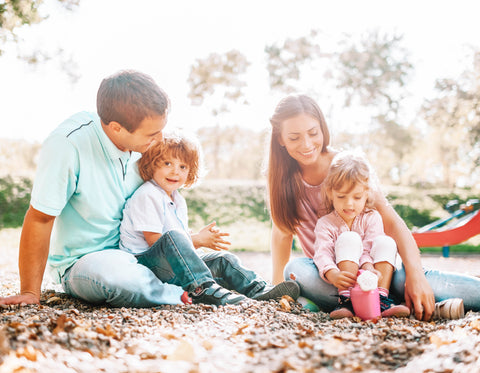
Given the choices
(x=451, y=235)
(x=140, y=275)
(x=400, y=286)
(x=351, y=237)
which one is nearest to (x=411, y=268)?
(x=400, y=286)

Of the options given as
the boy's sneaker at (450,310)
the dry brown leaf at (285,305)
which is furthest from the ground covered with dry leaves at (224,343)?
the dry brown leaf at (285,305)

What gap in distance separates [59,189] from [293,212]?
1619 millimetres

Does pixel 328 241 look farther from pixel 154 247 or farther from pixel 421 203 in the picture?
pixel 421 203

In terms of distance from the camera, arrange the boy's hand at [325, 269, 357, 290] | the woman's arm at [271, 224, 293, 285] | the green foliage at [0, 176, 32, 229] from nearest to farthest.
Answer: the boy's hand at [325, 269, 357, 290] → the woman's arm at [271, 224, 293, 285] → the green foliage at [0, 176, 32, 229]

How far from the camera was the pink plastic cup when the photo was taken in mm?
2379

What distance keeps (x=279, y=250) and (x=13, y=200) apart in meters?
10.6

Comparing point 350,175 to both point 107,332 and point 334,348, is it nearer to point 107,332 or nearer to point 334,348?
point 334,348

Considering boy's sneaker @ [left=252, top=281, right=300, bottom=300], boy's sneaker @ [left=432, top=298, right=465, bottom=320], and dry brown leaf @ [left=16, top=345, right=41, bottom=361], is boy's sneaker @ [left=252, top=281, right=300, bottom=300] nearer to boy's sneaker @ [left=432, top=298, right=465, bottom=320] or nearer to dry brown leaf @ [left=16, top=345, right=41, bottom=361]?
boy's sneaker @ [left=432, top=298, right=465, bottom=320]

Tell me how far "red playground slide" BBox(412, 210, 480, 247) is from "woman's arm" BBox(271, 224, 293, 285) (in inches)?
165

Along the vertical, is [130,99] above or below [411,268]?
above

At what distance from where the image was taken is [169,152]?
3.05m

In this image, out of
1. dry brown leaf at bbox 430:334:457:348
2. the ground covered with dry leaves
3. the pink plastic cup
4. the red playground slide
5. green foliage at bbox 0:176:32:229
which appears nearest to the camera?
the ground covered with dry leaves

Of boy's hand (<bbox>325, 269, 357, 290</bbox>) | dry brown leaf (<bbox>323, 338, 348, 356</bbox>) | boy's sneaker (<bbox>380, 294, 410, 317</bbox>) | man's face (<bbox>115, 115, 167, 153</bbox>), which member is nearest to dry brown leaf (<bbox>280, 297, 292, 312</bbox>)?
boy's hand (<bbox>325, 269, 357, 290</bbox>)

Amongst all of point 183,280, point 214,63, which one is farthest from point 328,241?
point 214,63
